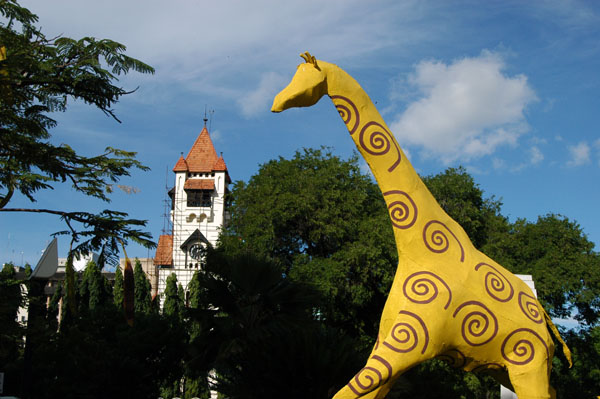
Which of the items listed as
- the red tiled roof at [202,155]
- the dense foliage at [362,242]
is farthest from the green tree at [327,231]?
the red tiled roof at [202,155]

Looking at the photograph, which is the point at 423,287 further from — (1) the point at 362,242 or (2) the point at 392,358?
(1) the point at 362,242

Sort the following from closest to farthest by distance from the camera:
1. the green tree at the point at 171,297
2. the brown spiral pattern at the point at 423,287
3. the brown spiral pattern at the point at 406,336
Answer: the brown spiral pattern at the point at 406,336
the brown spiral pattern at the point at 423,287
the green tree at the point at 171,297

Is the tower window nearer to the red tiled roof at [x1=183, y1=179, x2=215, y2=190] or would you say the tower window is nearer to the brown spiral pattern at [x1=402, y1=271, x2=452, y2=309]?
the red tiled roof at [x1=183, y1=179, x2=215, y2=190]

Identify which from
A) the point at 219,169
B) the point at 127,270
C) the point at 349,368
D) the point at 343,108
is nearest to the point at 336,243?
the point at 349,368

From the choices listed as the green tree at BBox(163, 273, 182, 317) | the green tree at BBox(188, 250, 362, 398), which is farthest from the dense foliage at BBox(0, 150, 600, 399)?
the green tree at BBox(163, 273, 182, 317)

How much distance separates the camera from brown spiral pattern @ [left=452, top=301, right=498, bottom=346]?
19.4 ft

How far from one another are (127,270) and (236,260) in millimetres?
4186

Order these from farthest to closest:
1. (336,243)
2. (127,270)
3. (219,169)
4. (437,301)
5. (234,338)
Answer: (219,169) → (336,243) → (234,338) → (127,270) → (437,301)

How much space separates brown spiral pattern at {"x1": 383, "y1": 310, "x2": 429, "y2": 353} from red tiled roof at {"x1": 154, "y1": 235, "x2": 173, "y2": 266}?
127ft

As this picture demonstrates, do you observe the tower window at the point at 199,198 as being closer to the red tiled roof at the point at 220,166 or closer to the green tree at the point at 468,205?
the red tiled roof at the point at 220,166

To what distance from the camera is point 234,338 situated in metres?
12.0

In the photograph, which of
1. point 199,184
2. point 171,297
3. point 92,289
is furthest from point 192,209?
point 92,289

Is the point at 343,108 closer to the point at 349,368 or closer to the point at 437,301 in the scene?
the point at 437,301

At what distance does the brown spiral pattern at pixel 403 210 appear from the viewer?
6102mm
